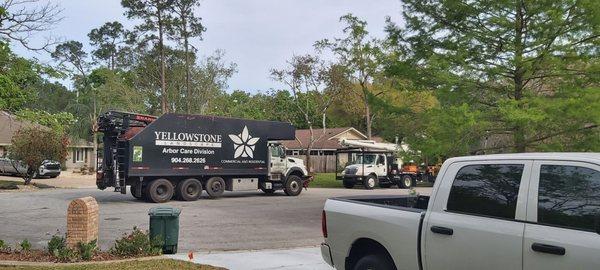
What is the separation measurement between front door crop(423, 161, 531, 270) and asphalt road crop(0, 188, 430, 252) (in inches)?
253

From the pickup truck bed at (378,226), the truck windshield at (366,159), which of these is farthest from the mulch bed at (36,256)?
the truck windshield at (366,159)

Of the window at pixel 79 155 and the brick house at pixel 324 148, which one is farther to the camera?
the window at pixel 79 155

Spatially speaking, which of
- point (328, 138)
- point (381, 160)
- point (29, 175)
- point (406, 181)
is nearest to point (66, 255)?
point (29, 175)

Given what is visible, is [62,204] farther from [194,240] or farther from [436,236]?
[436,236]

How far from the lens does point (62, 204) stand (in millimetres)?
20328

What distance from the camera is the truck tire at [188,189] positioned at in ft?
73.6

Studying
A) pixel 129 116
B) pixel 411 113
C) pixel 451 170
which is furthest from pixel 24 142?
pixel 451 170

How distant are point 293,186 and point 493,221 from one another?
2150 centimetres

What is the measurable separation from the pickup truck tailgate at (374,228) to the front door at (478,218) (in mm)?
206

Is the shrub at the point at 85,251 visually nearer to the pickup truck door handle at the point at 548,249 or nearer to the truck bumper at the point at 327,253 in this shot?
the truck bumper at the point at 327,253

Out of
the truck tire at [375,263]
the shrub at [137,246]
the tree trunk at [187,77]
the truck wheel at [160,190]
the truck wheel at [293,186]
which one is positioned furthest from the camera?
the tree trunk at [187,77]

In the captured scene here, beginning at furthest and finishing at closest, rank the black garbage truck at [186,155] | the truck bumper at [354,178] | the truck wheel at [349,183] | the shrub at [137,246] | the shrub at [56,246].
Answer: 1. the truck wheel at [349,183]
2. the truck bumper at [354,178]
3. the black garbage truck at [186,155]
4. the shrub at [137,246]
5. the shrub at [56,246]

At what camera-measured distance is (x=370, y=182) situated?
34562mm

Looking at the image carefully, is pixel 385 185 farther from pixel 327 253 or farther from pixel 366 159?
pixel 327 253
